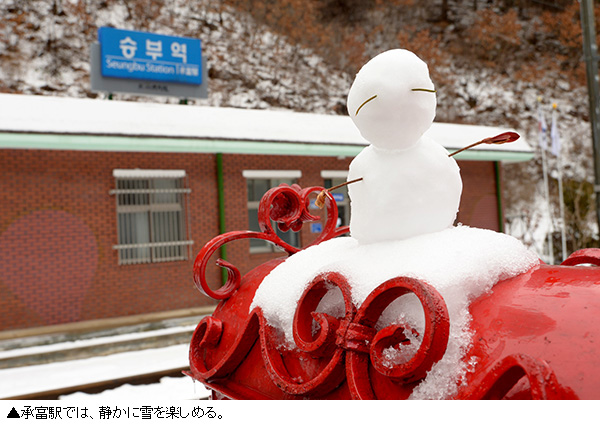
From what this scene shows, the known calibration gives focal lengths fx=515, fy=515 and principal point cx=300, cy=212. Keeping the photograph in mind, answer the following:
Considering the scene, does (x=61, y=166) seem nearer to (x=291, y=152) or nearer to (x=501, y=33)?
(x=291, y=152)

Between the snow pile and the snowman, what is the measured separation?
0.22 feet

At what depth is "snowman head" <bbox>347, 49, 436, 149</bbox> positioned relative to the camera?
4.90 ft

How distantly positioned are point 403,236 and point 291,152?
25.9ft

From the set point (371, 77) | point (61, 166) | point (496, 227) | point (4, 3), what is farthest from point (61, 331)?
point (4, 3)

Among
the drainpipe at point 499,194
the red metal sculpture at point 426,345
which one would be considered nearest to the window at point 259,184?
the drainpipe at point 499,194

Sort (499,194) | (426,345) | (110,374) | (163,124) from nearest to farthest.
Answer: (426,345) < (110,374) < (163,124) < (499,194)

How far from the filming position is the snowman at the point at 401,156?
150 cm

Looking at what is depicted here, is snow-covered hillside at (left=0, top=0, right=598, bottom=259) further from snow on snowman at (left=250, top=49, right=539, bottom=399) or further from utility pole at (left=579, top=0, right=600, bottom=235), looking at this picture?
snow on snowman at (left=250, top=49, right=539, bottom=399)

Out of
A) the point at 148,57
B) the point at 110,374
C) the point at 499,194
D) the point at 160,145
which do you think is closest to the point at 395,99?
the point at 110,374

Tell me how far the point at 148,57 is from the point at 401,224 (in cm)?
1169

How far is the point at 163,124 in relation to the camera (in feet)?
29.2

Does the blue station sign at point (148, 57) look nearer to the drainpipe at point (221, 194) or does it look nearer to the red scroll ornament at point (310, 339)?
the drainpipe at point (221, 194)

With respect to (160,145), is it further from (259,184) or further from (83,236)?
(259,184)

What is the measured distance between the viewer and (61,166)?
27.1 ft
